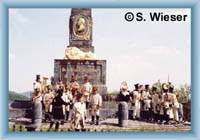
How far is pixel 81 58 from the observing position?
6.99 feet

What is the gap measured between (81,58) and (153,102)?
0.35 m

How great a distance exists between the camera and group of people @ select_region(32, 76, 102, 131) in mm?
2119

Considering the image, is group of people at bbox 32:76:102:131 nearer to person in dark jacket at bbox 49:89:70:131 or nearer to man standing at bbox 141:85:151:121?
person in dark jacket at bbox 49:89:70:131

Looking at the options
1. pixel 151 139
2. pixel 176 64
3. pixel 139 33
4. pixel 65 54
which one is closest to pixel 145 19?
pixel 139 33

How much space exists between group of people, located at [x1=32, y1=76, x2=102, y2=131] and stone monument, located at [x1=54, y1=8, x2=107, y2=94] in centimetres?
2

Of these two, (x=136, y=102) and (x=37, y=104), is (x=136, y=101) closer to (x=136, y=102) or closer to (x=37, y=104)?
(x=136, y=102)

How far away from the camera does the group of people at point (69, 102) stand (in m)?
2.12

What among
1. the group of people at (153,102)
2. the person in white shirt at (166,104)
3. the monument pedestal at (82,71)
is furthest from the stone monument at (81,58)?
the person in white shirt at (166,104)

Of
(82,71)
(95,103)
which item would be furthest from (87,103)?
(82,71)

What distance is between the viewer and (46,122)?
83.7 inches

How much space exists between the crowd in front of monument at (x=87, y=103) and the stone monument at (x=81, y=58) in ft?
0.08

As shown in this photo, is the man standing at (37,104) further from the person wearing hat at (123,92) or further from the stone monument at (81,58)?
the person wearing hat at (123,92)

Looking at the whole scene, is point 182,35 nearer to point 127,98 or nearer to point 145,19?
point 145,19
